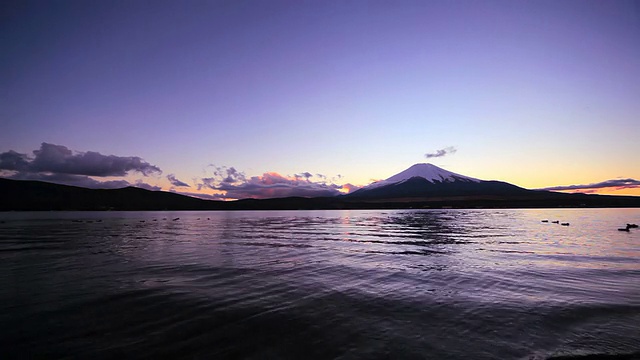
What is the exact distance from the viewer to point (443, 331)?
9078mm

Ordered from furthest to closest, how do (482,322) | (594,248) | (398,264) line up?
(594,248) < (398,264) < (482,322)

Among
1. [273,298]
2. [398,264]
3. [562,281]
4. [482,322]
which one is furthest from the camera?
[398,264]

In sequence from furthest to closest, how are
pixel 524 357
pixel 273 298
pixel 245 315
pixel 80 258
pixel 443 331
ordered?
pixel 80 258, pixel 273 298, pixel 245 315, pixel 443 331, pixel 524 357

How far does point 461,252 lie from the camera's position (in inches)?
1025

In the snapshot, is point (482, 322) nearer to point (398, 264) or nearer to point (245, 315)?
point (245, 315)

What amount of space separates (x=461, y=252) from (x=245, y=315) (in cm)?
2133

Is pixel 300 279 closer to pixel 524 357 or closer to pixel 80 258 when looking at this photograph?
pixel 524 357

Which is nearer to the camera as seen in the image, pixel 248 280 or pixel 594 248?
pixel 248 280

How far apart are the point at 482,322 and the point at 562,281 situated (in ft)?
31.5

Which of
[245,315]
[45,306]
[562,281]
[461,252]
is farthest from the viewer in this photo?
[461,252]

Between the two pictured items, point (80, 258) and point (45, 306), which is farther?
point (80, 258)

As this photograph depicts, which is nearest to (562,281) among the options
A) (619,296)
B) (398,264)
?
(619,296)

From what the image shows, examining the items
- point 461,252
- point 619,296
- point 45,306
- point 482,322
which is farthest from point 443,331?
point 461,252

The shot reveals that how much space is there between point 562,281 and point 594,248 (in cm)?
1898
